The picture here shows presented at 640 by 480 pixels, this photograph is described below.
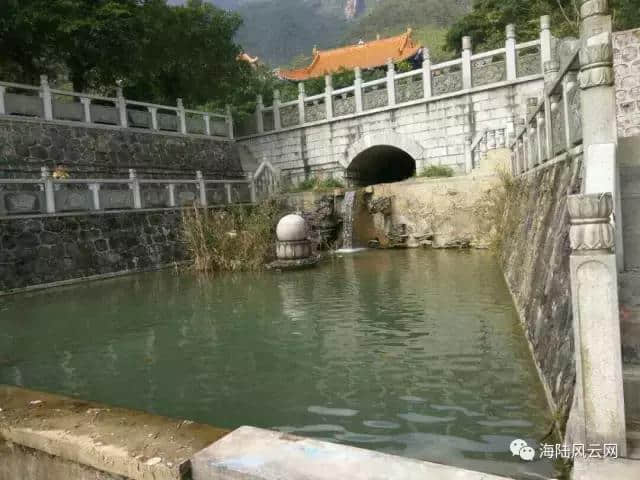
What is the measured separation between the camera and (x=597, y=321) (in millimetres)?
2227

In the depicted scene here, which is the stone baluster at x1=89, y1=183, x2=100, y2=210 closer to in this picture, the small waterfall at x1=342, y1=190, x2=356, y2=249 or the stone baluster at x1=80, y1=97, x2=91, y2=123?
the stone baluster at x1=80, y1=97, x2=91, y2=123

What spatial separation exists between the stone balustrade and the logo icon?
10.3 m

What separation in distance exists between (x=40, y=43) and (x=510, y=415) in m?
15.7

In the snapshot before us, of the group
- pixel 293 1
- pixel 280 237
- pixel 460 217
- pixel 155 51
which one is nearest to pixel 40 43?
pixel 155 51

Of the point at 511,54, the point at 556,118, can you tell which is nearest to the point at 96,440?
the point at 556,118

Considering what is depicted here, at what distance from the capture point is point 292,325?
5930 millimetres

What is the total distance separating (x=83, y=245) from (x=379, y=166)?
41.9 ft

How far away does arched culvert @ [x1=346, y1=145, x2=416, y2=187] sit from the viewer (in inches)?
748

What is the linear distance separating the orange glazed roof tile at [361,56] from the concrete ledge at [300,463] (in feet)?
93.8

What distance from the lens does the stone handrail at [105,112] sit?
44.9 ft

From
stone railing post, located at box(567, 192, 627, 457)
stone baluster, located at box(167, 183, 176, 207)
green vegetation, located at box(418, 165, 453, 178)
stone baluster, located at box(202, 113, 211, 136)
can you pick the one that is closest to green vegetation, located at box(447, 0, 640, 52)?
green vegetation, located at box(418, 165, 453, 178)

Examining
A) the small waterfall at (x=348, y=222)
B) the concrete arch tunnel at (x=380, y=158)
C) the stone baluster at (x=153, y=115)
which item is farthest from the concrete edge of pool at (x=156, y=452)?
the stone baluster at (x=153, y=115)

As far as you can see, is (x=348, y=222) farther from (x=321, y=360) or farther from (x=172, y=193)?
(x=321, y=360)

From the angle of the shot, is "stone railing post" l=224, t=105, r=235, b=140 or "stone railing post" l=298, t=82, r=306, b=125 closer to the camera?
"stone railing post" l=298, t=82, r=306, b=125
